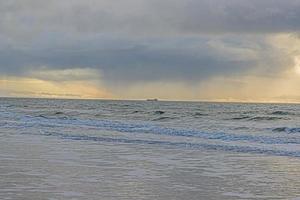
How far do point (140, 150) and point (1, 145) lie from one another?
480cm

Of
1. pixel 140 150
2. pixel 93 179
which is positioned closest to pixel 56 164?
pixel 93 179

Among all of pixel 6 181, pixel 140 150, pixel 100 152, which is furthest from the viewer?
pixel 140 150

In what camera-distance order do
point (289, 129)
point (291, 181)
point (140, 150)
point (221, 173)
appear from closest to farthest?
point (291, 181) → point (221, 173) → point (140, 150) → point (289, 129)

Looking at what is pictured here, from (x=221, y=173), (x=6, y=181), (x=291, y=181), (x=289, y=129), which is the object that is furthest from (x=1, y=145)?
(x=289, y=129)

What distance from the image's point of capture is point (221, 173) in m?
11.6

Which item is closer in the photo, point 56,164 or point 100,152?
point 56,164

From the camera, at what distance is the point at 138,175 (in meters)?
10.9

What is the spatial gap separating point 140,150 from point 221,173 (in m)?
5.32

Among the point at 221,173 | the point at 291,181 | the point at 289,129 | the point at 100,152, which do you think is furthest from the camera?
the point at 289,129

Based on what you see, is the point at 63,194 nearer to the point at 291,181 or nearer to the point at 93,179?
the point at 93,179

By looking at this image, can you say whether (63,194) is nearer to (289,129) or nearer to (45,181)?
(45,181)

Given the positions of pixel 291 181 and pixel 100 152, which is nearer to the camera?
pixel 291 181

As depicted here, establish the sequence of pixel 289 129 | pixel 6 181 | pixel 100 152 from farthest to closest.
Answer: pixel 289 129 → pixel 100 152 → pixel 6 181

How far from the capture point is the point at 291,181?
10492 mm
